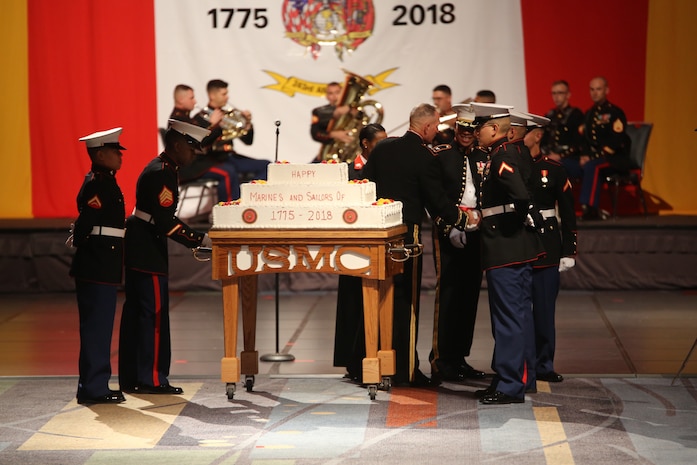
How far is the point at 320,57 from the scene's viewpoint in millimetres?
12523

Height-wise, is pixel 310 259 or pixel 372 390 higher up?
pixel 310 259

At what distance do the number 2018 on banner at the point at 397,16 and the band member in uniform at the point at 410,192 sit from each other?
579cm

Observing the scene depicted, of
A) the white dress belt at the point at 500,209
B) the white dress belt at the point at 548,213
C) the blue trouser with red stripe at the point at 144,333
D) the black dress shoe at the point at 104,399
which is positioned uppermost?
the white dress belt at the point at 500,209

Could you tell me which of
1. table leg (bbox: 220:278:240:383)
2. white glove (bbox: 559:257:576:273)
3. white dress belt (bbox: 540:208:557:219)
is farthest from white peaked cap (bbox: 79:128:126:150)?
white glove (bbox: 559:257:576:273)

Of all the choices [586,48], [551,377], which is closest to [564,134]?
[586,48]

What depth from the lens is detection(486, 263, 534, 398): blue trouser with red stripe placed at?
6254 mm

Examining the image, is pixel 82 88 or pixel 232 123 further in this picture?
pixel 82 88

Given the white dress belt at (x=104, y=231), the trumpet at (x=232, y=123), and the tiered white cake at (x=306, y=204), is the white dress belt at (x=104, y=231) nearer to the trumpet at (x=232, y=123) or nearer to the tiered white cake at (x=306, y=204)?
the tiered white cake at (x=306, y=204)

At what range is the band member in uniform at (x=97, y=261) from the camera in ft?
20.7

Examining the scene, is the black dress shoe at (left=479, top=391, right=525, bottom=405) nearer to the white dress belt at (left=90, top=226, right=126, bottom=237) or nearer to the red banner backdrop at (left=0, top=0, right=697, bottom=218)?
the white dress belt at (left=90, top=226, right=126, bottom=237)

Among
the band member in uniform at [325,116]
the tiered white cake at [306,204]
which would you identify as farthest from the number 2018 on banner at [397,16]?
the tiered white cake at [306,204]

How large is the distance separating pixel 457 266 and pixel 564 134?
500 centimetres

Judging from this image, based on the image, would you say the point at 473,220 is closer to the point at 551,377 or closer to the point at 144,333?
the point at 551,377

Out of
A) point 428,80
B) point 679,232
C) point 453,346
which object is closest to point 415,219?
point 453,346
